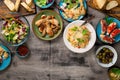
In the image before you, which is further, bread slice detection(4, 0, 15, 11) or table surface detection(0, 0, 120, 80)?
bread slice detection(4, 0, 15, 11)

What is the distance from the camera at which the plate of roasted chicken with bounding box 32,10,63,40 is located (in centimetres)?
258

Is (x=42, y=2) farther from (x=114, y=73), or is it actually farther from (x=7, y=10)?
(x=114, y=73)

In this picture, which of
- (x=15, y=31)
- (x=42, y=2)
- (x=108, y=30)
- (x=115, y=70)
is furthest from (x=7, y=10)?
(x=115, y=70)

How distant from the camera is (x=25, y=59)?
2.65 metres

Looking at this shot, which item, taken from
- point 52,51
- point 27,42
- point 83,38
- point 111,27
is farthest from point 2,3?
point 111,27

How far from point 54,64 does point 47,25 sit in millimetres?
326

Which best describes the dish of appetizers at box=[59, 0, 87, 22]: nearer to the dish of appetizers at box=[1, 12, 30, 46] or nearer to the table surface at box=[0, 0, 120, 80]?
the table surface at box=[0, 0, 120, 80]

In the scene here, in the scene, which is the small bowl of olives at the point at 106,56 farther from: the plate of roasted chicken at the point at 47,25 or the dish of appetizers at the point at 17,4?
the dish of appetizers at the point at 17,4

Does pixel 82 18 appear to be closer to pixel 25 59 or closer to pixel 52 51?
pixel 52 51

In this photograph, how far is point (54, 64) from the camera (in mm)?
2613

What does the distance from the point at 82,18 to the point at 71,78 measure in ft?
1.62

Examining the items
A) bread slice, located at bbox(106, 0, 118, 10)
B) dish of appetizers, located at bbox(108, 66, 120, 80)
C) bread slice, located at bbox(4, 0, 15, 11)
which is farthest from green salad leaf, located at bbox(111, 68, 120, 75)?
bread slice, located at bbox(4, 0, 15, 11)

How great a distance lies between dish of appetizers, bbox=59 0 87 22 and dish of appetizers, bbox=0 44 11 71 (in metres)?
0.56

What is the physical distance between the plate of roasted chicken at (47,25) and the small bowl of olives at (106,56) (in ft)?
1.22
